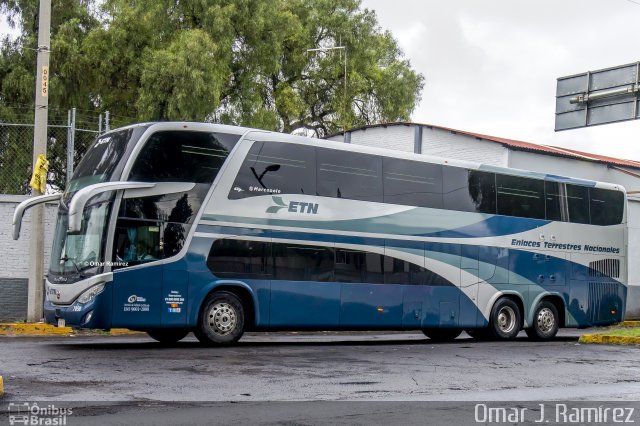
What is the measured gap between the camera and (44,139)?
65.2ft

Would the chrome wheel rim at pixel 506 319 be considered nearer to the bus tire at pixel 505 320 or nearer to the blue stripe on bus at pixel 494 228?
the bus tire at pixel 505 320

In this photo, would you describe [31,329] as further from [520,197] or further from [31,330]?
[520,197]

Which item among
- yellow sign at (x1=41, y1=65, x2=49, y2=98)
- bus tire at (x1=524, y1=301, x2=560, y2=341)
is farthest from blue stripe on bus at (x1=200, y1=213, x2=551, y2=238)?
yellow sign at (x1=41, y1=65, x2=49, y2=98)

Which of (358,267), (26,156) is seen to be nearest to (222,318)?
(358,267)

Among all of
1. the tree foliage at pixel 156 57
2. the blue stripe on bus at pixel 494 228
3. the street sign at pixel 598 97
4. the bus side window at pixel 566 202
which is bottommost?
the blue stripe on bus at pixel 494 228

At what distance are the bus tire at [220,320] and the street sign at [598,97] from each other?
1224 centimetres

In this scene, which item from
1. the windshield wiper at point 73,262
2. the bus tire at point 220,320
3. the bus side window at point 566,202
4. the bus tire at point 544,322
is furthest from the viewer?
the bus side window at point 566,202

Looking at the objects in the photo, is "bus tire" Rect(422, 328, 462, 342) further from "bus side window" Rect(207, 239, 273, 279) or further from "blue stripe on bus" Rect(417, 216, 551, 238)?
"bus side window" Rect(207, 239, 273, 279)

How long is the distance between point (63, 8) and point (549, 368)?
26534 mm

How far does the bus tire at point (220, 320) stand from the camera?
52.3 feet

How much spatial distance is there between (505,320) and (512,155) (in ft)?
38.7

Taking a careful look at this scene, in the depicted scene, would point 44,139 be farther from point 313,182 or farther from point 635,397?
point 635,397

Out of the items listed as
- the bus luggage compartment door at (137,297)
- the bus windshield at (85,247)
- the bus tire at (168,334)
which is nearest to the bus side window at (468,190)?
the bus tire at (168,334)

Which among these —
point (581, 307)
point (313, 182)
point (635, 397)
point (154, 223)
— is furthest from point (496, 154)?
point (635, 397)
